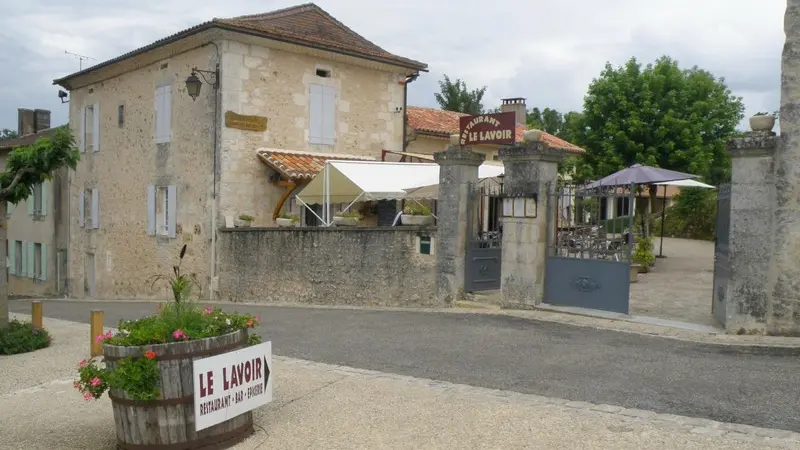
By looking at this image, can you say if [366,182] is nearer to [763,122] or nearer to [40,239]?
[763,122]

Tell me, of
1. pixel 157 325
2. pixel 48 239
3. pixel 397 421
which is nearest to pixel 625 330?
pixel 397 421

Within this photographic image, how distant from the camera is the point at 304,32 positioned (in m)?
17.5

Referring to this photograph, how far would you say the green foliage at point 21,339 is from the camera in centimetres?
890

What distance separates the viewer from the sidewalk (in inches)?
185

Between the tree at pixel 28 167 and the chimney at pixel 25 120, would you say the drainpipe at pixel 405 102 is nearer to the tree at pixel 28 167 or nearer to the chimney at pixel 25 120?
the tree at pixel 28 167

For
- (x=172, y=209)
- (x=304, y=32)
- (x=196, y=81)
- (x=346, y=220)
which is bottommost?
(x=346, y=220)

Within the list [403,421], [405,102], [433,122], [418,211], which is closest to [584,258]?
[418,211]

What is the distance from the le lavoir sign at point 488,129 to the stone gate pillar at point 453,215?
0.22 meters

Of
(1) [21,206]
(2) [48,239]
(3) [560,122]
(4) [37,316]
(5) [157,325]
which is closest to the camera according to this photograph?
(5) [157,325]

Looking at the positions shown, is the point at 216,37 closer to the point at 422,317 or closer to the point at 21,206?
the point at 422,317

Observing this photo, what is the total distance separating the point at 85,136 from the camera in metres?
21.2

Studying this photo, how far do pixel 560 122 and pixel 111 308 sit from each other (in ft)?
148

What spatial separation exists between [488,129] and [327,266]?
162 inches

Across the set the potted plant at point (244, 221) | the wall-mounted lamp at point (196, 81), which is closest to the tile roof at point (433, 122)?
the wall-mounted lamp at point (196, 81)
